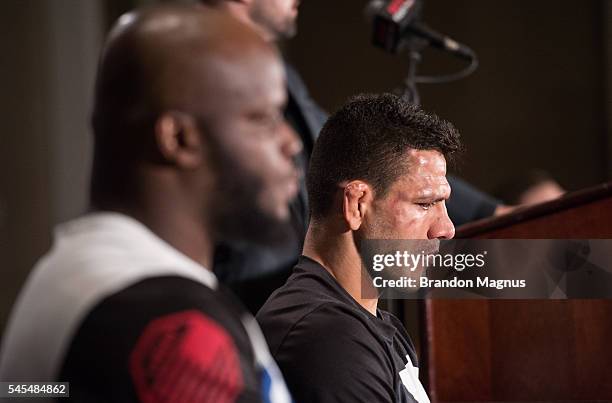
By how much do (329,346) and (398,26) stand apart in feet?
3.18

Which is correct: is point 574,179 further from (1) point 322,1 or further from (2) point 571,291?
(2) point 571,291

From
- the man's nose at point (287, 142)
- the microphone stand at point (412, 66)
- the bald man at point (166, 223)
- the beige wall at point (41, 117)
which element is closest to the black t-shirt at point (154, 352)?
the bald man at point (166, 223)

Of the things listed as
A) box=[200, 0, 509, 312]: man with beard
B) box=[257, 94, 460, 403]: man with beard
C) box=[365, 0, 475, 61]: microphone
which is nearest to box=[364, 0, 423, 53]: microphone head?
box=[365, 0, 475, 61]: microphone

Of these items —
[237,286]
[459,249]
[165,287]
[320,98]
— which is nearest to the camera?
[165,287]

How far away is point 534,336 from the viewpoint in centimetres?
162

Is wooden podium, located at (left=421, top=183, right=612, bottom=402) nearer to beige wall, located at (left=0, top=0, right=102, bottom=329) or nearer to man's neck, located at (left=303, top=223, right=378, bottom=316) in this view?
man's neck, located at (left=303, top=223, right=378, bottom=316)

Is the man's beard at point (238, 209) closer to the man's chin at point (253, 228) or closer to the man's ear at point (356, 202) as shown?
the man's chin at point (253, 228)

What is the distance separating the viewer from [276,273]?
1986 millimetres

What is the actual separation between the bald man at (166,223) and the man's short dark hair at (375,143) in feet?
1.75

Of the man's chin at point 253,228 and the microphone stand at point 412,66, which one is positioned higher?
the microphone stand at point 412,66

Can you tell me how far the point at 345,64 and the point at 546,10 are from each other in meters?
0.77

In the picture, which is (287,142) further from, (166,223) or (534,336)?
(534,336)

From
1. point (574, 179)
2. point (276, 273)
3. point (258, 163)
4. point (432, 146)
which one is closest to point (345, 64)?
point (574, 179)

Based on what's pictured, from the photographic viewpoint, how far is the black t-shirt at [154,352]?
2.36 ft
